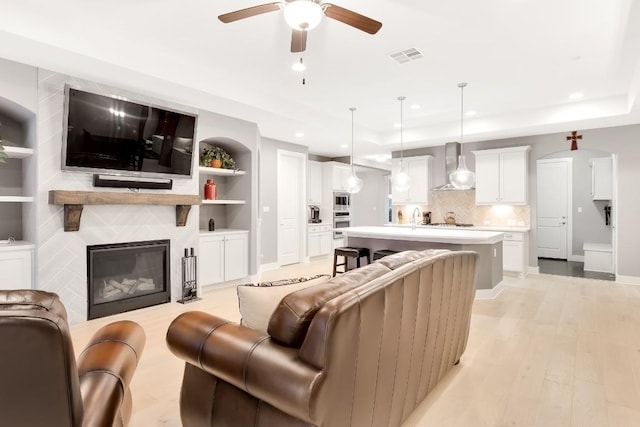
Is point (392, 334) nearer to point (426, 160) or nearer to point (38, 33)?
point (38, 33)

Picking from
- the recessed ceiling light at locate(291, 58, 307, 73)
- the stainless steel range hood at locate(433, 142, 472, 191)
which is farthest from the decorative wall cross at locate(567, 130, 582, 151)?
the recessed ceiling light at locate(291, 58, 307, 73)

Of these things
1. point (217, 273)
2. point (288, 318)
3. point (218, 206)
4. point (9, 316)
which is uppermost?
point (218, 206)

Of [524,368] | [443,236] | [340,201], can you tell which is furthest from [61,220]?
[340,201]

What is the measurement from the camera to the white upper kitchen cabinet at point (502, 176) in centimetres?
645

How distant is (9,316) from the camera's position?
2.55 ft

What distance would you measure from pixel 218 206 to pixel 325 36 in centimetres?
352

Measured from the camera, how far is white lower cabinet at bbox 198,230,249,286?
5137 mm

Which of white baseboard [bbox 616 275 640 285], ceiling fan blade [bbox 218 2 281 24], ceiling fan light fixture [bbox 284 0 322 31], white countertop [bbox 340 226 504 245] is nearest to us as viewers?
ceiling fan light fixture [bbox 284 0 322 31]

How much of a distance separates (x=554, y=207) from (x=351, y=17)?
821cm

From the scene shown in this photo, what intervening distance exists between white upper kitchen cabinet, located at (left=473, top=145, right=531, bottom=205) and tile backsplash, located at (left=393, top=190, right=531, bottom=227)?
11.4 inches

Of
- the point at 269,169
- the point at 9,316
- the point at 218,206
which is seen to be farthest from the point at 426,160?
the point at 9,316

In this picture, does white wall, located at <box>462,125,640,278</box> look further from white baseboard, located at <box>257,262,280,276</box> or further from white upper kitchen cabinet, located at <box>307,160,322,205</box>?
white baseboard, located at <box>257,262,280,276</box>

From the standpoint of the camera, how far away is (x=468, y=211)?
7.30m

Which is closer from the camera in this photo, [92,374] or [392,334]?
[92,374]
